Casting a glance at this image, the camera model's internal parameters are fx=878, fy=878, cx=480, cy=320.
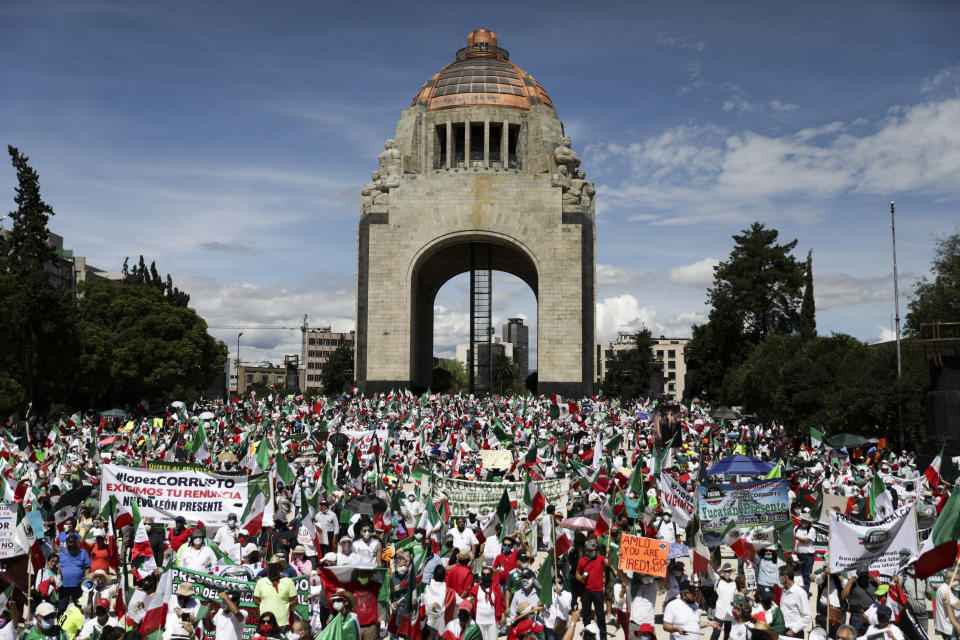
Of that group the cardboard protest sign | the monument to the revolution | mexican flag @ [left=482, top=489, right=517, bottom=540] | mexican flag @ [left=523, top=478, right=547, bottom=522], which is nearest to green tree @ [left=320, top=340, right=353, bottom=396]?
the monument to the revolution

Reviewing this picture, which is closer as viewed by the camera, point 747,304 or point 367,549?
point 367,549

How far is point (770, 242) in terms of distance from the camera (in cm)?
5928

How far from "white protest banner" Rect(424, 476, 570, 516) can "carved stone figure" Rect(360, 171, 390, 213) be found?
3901cm

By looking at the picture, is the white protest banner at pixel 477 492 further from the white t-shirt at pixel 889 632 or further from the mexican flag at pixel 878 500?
the white t-shirt at pixel 889 632

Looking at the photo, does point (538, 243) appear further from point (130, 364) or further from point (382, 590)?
point (382, 590)

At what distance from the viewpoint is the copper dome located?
55.7m

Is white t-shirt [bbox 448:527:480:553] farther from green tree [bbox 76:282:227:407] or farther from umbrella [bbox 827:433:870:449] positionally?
green tree [bbox 76:282:227:407]

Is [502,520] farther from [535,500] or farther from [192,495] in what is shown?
[192,495]

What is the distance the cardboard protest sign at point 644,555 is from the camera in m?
9.88

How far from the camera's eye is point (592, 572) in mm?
10336

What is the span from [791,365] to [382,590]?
105 feet

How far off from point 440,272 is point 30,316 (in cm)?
3035

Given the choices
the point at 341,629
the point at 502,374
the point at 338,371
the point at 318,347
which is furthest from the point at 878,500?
the point at 318,347

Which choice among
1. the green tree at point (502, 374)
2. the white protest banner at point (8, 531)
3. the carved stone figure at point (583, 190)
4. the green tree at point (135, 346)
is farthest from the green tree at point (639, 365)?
the white protest banner at point (8, 531)
